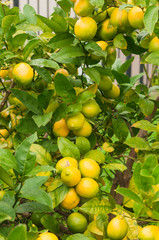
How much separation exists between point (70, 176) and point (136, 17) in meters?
0.35

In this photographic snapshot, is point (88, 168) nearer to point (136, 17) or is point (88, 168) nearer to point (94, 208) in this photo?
point (94, 208)

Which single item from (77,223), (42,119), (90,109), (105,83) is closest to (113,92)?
(105,83)

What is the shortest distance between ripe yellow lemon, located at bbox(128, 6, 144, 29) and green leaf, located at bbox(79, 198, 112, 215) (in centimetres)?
37

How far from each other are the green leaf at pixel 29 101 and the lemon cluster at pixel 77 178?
15cm

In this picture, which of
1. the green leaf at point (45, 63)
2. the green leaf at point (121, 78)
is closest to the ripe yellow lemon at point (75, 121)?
the green leaf at point (45, 63)

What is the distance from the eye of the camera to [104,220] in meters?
0.64

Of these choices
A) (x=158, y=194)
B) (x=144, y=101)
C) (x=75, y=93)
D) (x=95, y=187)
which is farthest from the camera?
(x=144, y=101)

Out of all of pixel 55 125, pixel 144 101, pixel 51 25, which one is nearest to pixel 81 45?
pixel 51 25

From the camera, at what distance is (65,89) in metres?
0.73

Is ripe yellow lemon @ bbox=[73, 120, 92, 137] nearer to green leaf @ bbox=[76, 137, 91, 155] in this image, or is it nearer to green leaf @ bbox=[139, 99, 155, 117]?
green leaf @ bbox=[76, 137, 91, 155]

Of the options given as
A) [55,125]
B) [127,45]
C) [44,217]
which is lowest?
[44,217]

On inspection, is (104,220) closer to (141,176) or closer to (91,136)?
(141,176)

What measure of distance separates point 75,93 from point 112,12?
0.65 ft

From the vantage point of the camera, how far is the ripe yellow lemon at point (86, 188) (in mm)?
625
